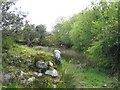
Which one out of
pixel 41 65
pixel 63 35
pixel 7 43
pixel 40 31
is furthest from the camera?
pixel 63 35

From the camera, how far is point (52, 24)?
218 feet

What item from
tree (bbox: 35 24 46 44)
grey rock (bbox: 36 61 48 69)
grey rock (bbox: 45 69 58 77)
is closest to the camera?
grey rock (bbox: 45 69 58 77)

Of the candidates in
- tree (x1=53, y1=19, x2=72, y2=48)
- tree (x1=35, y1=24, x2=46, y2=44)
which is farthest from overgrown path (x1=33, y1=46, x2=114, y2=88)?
tree (x1=35, y1=24, x2=46, y2=44)

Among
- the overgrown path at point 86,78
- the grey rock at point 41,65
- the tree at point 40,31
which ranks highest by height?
the tree at point 40,31

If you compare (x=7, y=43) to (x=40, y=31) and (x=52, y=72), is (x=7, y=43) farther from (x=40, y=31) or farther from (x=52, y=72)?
(x=40, y=31)

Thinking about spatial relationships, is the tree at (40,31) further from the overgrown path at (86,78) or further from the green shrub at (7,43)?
the green shrub at (7,43)

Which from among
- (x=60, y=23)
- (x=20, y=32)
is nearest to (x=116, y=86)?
(x=20, y=32)

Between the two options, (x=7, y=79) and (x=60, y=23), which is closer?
(x=7, y=79)

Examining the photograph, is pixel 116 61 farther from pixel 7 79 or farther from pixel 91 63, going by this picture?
pixel 91 63

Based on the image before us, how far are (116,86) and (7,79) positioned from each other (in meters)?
6.17

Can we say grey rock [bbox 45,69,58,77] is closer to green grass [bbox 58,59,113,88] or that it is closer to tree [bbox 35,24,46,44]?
green grass [bbox 58,59,113,88]

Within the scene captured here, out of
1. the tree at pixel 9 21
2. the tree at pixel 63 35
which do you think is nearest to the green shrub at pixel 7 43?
the tree at pixel 9 21

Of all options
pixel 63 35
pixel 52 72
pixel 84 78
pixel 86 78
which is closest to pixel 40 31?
pixel 63 35

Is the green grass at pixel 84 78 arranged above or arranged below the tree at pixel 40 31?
below
